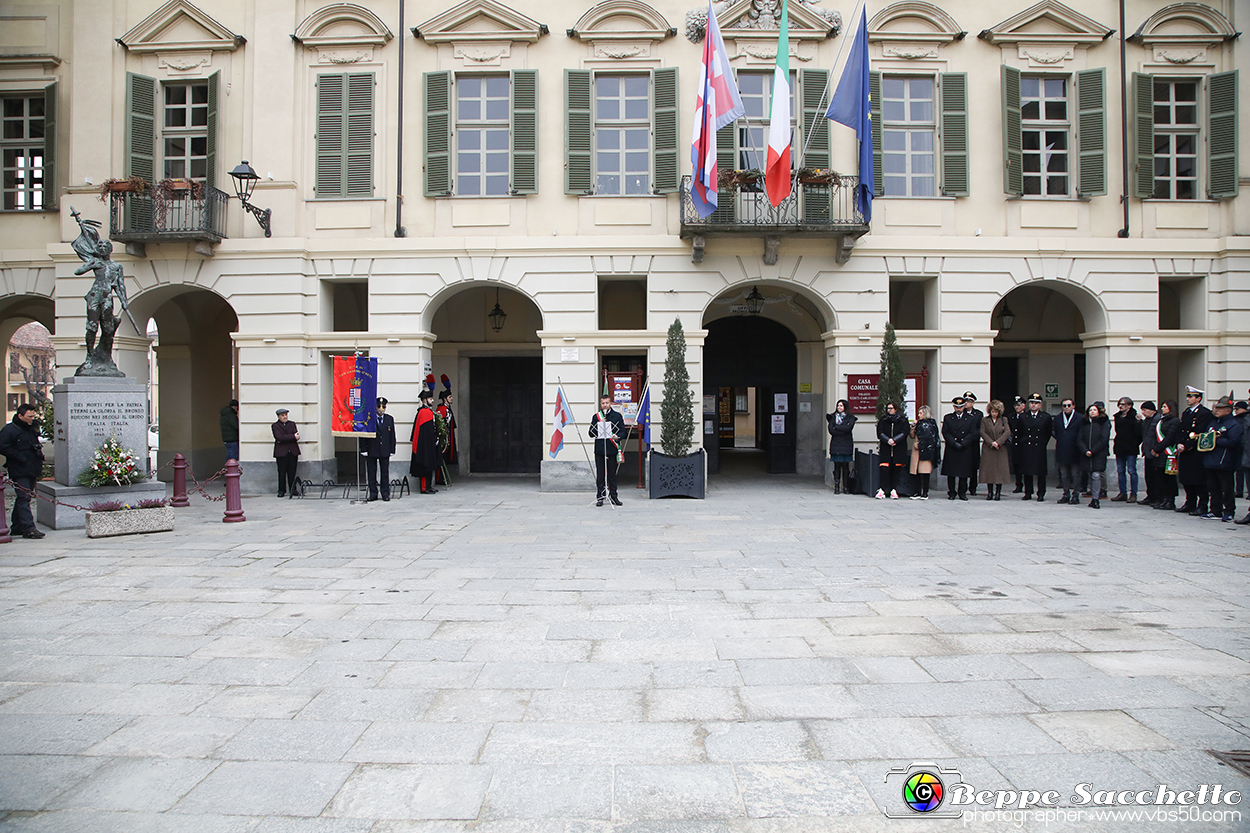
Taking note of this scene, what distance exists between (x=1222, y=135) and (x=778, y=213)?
29.9ft

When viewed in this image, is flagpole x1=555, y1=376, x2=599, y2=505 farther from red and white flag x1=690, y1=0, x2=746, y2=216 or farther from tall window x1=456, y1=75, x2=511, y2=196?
red and white flag x1=690, y1=0, x2=746, y2=216

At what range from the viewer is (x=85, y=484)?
10547mm

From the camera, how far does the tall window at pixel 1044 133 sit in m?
15.2

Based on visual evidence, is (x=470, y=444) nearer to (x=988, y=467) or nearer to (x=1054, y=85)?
(x=988, y=467)

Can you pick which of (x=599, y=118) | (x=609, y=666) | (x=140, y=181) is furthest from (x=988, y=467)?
(x=140, y=181)

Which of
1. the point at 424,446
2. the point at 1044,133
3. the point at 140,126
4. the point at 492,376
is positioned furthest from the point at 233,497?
the point at 1044,133

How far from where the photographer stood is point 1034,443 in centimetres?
1370

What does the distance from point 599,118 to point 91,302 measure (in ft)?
31.3

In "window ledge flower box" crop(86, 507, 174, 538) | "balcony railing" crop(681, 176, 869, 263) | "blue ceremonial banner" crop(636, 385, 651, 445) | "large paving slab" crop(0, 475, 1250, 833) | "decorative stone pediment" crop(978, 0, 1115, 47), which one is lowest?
"large paving slab" crop(0, 475, 1250, 833)

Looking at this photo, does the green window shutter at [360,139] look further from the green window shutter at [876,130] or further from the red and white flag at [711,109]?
→ the green window shutter at [876,130]

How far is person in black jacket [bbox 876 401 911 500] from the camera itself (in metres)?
13.7

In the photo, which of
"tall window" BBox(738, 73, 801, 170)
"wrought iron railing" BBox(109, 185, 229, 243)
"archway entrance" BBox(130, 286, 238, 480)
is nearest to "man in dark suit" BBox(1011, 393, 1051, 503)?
"tall window" BBox(738, 73, 801, 170)

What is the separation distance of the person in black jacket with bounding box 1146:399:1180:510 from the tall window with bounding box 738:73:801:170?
316 inches

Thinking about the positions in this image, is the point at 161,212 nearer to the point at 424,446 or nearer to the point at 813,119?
the point at 424,446
